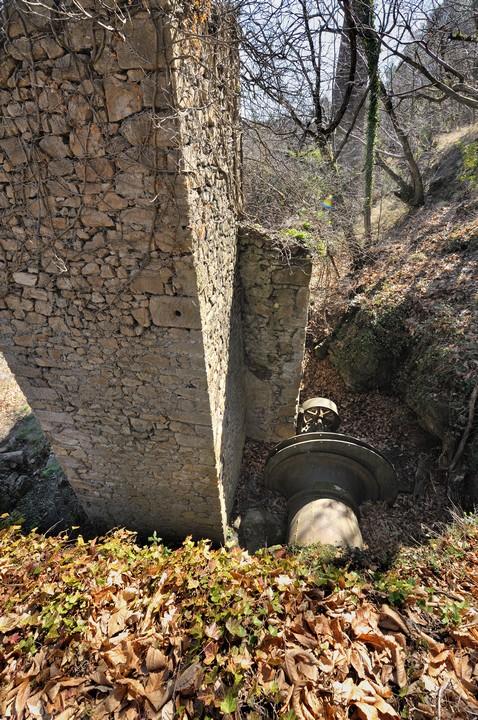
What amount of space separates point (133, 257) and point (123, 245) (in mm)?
128

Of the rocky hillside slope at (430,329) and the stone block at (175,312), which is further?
the rocky hillside slope at (430,329)

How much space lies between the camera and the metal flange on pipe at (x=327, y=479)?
188 inches

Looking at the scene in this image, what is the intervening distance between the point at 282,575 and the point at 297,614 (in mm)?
362

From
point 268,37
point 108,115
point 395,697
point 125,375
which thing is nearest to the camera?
point 395,697

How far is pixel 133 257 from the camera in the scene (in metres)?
3.14

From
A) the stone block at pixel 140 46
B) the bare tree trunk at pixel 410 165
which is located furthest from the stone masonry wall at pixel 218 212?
the bare tree trunk at pixel 410 165

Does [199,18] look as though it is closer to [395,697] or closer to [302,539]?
[395,697]

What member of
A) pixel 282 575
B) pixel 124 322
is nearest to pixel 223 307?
pixel 124 322

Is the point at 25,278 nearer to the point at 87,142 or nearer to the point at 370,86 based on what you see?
the point at 87,142

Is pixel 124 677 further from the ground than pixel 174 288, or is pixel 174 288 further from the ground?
pixel 174 288

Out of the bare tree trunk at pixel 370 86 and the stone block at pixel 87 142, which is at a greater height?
the bare tree trunk at pixel 370 86

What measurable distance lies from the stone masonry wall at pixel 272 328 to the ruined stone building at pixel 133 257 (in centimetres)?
3

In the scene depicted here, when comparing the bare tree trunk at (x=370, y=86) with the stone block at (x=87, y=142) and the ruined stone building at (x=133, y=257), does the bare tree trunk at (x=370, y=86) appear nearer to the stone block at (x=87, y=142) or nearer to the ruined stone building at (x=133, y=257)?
the ruined stone building at (x=133, y=257)

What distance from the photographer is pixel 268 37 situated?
13.7 feet
